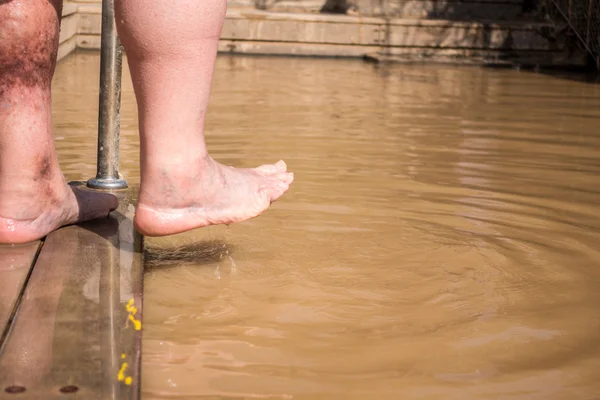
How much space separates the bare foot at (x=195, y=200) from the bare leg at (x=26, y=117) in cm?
21

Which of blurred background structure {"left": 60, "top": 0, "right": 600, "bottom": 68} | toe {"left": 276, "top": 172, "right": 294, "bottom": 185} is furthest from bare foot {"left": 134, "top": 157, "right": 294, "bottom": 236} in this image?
blurred background structure {"left": 60, "top": 0, "right": 600, "bottom": 68}

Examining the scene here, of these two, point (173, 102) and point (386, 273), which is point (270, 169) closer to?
point (386, 273)

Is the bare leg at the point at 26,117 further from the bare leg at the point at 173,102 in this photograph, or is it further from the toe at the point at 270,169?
the toe at the point at 270,169

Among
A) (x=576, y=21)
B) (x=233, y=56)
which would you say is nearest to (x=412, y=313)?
(x=233, y=56)

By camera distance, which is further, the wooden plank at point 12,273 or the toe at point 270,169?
the toe at point 270,169

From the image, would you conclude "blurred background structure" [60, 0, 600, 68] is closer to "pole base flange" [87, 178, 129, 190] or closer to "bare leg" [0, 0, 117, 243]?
"pole base flange" [87, 178, 129, 190]

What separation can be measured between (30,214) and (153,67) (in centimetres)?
40

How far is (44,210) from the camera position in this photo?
1.84 m

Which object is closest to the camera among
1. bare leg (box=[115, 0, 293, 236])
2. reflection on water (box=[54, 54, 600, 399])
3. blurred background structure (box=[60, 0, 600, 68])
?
reflection on water (box=[54, 54, 600, 399])

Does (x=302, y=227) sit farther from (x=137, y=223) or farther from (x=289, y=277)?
(x=137, y=223)

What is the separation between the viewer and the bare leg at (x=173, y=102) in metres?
1.60

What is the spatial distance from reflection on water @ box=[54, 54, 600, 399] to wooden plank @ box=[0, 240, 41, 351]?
0.21 metres

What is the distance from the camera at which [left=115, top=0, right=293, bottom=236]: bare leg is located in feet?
5.24

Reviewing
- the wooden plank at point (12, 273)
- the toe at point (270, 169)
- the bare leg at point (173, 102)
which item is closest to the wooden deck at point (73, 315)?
the wooden plank at point (12, 273)
